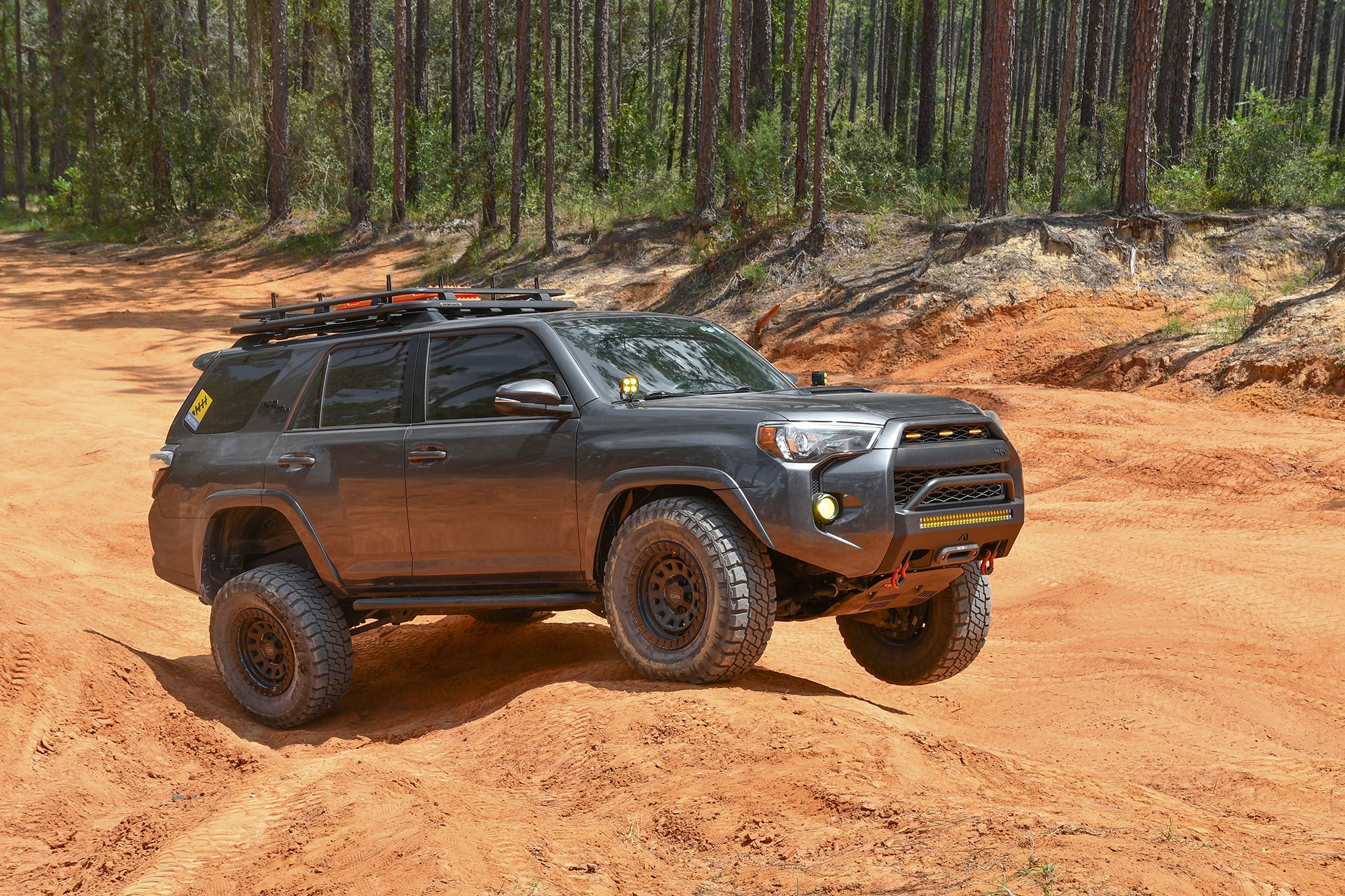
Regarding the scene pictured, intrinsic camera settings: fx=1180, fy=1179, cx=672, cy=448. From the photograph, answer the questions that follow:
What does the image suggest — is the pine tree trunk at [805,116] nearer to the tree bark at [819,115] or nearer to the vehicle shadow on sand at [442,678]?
the tree bark at [819,115]

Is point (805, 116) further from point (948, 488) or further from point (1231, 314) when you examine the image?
point (948, 488)

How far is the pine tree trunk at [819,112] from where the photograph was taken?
2180 cm

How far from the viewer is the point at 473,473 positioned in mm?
5984

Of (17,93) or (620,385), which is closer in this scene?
(620,385)

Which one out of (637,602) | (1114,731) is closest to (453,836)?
(637,602)

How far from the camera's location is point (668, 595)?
18.1 ft

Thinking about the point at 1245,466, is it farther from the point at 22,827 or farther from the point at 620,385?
the point at 22,827

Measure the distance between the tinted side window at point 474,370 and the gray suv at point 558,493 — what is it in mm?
13

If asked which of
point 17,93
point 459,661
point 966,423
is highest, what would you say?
point 17,93

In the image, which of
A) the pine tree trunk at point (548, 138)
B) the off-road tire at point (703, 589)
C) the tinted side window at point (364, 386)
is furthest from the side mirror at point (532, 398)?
the pine tree trunk at point (548, 138)

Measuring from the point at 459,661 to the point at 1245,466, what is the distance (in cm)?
826

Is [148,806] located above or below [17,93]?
below

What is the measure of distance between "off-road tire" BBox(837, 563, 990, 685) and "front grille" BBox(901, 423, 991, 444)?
71 cm

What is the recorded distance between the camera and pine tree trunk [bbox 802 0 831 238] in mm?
21797
